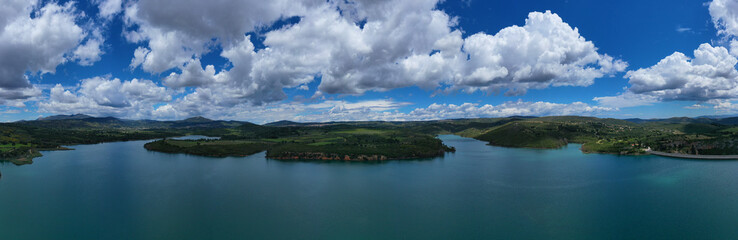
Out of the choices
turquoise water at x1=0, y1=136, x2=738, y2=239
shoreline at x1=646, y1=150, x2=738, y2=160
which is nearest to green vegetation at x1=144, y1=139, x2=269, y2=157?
turquoise water at x1=0, y1=136, x2=738, y2=239

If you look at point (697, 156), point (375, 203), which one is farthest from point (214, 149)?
point (697, 156)

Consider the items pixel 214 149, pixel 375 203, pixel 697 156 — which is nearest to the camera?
pixel 375 203

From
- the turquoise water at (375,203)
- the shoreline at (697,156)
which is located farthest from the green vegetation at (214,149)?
the shoreline at (697,156)

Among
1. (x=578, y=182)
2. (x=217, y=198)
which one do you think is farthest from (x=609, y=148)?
(x=217, y=198)

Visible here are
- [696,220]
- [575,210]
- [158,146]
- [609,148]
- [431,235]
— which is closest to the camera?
[431,235]

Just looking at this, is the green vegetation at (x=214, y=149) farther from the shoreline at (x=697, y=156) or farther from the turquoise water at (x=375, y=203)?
the shoreline at (x=697, y=156)

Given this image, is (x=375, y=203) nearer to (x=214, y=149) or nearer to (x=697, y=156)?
(x=214, y=149)

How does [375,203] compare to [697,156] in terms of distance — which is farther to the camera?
[697,156]

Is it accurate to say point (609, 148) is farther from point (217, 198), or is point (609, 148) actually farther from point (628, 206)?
point (217, 198)
